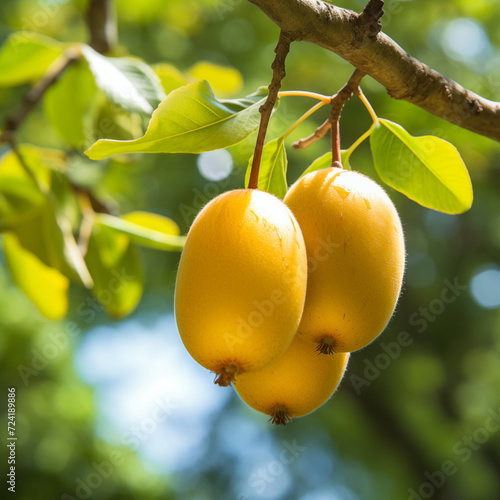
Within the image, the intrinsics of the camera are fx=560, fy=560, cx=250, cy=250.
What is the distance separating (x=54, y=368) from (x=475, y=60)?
4.25m

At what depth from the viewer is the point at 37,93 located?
4.94 feet

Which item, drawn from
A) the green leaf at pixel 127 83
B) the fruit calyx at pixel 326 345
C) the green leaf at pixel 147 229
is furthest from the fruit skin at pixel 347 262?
the green leaf at pixel 147 229

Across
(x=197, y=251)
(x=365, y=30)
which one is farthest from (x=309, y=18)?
(x=197, y=251)

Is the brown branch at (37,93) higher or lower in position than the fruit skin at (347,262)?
lower

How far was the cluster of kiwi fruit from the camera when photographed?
2.01 feet

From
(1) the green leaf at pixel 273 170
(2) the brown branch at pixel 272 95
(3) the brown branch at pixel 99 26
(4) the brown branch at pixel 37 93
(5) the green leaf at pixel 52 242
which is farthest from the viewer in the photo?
(3) the brown branch at pixel 99 26

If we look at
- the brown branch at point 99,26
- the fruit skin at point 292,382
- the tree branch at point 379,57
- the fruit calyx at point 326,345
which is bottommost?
the brown branch at point 99,26

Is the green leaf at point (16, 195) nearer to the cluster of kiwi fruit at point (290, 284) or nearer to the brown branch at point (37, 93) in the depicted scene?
the brown branch at point (37, 93)

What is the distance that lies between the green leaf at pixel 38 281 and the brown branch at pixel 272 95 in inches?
40.1

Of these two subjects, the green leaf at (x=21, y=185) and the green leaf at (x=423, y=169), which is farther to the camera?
the green leaf at (x=21, y=185)

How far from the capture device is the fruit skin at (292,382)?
72cm

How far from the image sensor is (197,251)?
2.15ft

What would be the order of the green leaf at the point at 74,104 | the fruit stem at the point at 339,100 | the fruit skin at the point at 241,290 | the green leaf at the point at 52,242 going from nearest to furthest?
the fruit skin at the point at 241,290 → the fruit stem at the point at 339,100 → the green leaf at the point at 52,242 → the green leaf at the point at 74,104

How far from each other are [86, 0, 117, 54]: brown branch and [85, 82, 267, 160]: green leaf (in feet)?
3.65
